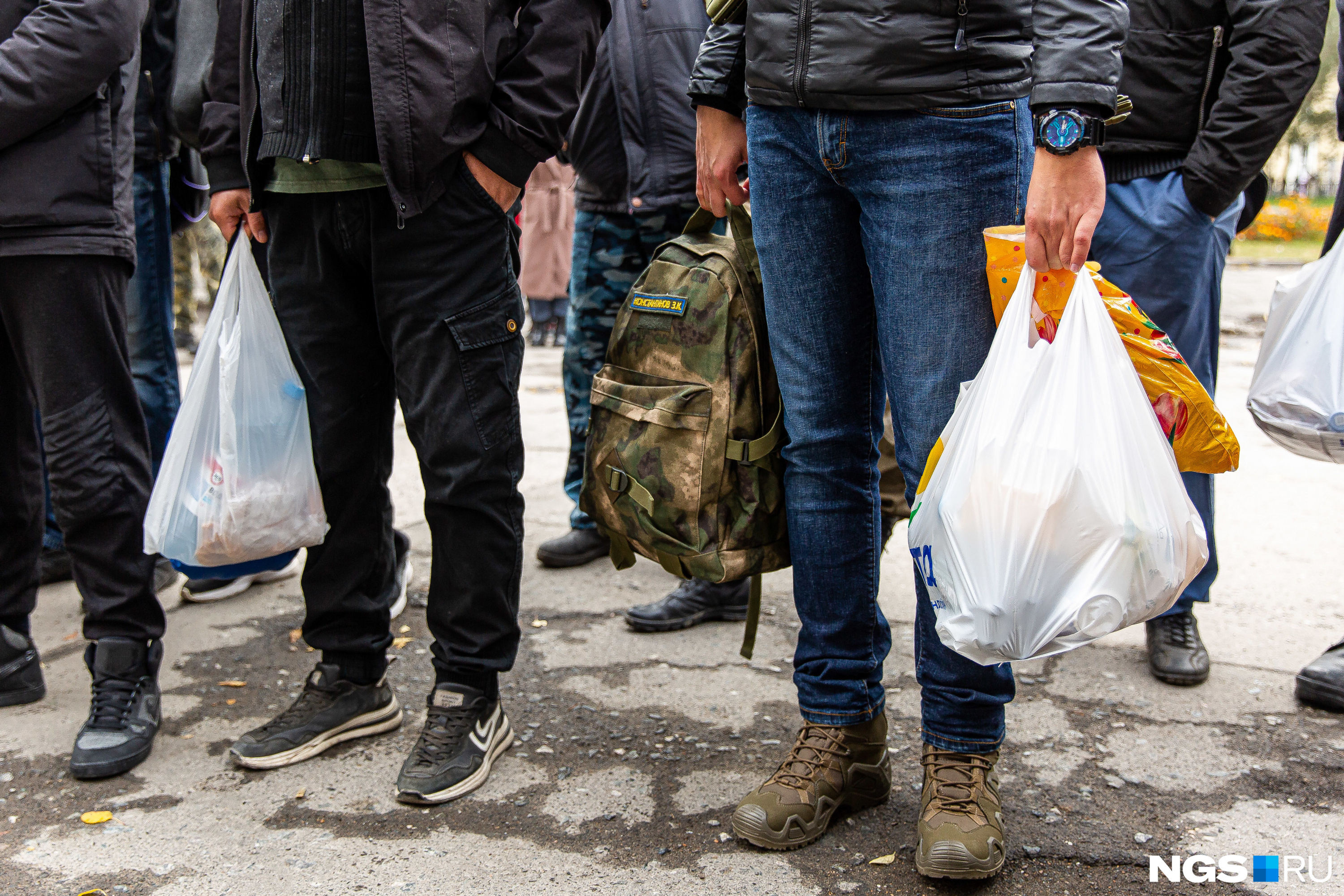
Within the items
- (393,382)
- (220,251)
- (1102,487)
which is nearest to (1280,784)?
(1102,487)

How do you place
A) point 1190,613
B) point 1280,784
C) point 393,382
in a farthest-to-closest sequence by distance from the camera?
point 1190,613 < point 393,382 < point 1280,784

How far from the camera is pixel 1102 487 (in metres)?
1.51

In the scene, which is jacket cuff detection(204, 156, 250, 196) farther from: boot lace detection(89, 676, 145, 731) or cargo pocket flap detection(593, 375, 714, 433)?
boot lace detection(89, 676, 145, 731)

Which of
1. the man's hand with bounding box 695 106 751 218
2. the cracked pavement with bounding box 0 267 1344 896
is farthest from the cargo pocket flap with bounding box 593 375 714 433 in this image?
the cracked pavement with bounding box 0 267 1344 896

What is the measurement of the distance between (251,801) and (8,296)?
3.91 ft

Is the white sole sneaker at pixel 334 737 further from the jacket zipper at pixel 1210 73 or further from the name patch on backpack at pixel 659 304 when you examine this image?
the jacket zipper at pixel 1210 73

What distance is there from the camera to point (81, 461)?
240 cm

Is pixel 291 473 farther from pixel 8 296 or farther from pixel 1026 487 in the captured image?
pixel 1026 487

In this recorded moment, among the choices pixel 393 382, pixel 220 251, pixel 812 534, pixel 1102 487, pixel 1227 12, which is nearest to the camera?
pixel 1102 487

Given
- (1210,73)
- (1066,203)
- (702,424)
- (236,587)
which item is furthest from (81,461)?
(1210,73)

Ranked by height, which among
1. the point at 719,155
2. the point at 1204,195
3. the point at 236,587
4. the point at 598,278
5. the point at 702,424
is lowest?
the point at 236,587

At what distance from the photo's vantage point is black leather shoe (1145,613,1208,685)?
264 centimetres

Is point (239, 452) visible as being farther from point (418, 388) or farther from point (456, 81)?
point (456, 81)

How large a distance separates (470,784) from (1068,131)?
1588 mm
